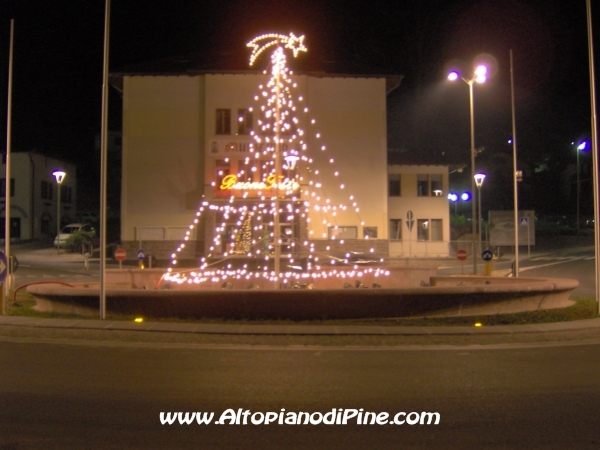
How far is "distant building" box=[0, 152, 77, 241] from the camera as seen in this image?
188ft

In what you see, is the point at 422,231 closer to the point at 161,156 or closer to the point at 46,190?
the point at 161,156

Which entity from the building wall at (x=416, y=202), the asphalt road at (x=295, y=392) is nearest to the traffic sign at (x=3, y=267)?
the asphalt road at (x=295, y=392)

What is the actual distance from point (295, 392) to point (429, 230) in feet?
133

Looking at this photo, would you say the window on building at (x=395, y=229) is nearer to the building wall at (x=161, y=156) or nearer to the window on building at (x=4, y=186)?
the building wall at (x=161, y=156)

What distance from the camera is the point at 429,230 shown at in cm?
4834

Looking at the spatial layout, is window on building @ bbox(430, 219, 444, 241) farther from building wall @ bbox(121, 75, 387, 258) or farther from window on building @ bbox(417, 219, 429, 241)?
building wall @ bbox(121, 75, 387, 258)

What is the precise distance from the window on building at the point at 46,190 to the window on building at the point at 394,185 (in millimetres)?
31504

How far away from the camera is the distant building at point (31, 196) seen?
5738 centimetres

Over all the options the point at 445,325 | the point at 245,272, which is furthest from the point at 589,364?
the point at 245,272

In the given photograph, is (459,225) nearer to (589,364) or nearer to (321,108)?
(321,108)

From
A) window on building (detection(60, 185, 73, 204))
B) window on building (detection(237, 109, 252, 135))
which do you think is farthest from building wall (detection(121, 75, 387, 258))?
window on building (detection(60, 185, 73, 204))

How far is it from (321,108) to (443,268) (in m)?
13.2

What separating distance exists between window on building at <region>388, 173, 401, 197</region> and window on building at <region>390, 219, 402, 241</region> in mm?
1902

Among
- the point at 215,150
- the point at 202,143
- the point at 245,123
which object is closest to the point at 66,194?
the point at 202,143
